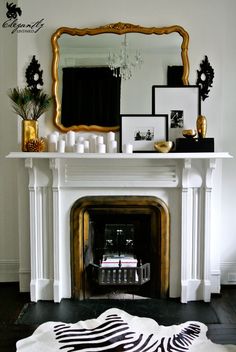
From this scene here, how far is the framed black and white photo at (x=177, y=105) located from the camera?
9.67 ft

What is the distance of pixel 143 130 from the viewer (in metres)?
2.93

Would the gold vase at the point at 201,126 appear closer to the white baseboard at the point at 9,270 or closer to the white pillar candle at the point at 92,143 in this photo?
the white pillar candle at the point at 92,143

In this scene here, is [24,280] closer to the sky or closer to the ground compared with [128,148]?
closer to the ground

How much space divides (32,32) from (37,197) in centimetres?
132

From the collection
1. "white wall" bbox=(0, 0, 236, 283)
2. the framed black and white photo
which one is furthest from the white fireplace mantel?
the framed black and white photo

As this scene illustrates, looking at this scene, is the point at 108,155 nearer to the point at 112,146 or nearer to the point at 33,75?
the point at 112,146

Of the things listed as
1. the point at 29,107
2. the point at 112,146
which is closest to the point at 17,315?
the point at 112,146

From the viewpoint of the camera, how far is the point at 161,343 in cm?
232

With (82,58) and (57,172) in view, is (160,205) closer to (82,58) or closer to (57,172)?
(57,172)

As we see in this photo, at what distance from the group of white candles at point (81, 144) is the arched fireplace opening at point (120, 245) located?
0.40m

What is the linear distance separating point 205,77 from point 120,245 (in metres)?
1.57

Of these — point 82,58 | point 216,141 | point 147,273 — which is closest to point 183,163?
point 216,141

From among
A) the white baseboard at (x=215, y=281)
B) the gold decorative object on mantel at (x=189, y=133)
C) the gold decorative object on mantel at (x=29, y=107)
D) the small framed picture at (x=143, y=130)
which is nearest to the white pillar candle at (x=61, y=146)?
the gold decorative object on mantel at (x=29, y=107)

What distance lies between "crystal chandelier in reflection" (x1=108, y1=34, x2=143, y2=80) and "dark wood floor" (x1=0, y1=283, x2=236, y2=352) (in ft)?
6.42
